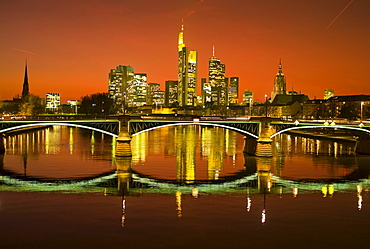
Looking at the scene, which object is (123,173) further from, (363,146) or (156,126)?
(363,146)

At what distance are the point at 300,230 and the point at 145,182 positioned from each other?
22.5m

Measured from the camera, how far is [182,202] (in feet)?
138

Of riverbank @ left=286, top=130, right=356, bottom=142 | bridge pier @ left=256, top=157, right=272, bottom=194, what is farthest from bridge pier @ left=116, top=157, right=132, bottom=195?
riverbank @ left=286, top=130, right=356, bottom=142

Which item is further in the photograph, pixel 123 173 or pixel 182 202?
pixel 123 173

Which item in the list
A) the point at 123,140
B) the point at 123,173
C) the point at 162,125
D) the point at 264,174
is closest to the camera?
the point at 123,173

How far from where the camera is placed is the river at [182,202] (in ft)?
103

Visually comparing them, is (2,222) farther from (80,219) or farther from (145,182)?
(145,182)

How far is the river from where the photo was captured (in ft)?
103

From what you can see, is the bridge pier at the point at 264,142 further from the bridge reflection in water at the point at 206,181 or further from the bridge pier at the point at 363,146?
the bridge pier at the point at 363,146

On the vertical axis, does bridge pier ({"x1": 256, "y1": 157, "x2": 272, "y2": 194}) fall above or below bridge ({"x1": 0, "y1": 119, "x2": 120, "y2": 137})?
below

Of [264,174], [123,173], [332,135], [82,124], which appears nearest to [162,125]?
[82,124]

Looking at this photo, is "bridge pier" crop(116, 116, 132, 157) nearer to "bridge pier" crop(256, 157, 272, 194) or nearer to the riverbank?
"bridge pier" crop(256, 157, 272, 194)

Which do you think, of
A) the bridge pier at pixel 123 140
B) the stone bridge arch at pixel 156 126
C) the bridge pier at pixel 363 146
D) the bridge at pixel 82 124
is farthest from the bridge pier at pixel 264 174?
the bridge at pixel 82 124

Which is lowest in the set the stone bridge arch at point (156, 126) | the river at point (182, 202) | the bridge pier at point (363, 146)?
the river at point (182, 202)
